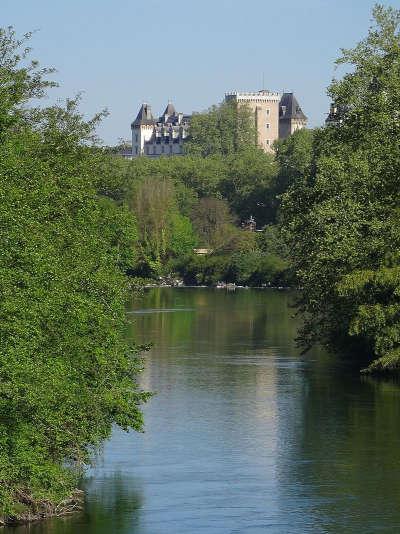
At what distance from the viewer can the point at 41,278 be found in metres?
23.1

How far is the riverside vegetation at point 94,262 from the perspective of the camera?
2239 centimetres

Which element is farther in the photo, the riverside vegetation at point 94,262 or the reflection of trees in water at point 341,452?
the reflection of trees in water at point 341,452

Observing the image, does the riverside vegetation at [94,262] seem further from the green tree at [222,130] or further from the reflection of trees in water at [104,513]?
the green tree at [222,130]

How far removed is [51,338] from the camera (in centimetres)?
2409

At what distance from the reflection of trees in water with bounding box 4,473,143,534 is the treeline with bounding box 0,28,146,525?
1.04 feet

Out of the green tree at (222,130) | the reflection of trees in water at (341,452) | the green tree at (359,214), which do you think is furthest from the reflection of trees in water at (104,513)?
the green tree at (222,130)

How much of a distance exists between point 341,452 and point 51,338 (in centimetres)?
989

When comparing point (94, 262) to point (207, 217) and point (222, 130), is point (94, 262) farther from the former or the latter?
point (222, 130)

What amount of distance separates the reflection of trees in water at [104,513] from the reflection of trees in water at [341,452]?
122 inches

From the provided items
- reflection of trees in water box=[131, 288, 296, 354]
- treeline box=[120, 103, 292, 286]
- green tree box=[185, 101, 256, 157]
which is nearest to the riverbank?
reflection of trees in water box=[131, 288, 296, 354]

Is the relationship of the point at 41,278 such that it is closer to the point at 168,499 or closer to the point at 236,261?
the point at 168,499

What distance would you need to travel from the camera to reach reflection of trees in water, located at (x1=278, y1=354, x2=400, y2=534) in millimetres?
25875

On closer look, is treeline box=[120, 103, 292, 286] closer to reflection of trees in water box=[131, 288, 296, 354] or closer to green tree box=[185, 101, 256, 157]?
reflection of trees in water box=[131, 288, 296, 354]

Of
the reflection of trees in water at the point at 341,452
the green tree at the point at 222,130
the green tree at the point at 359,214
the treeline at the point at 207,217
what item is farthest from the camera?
the green tree at the point at 222,130
